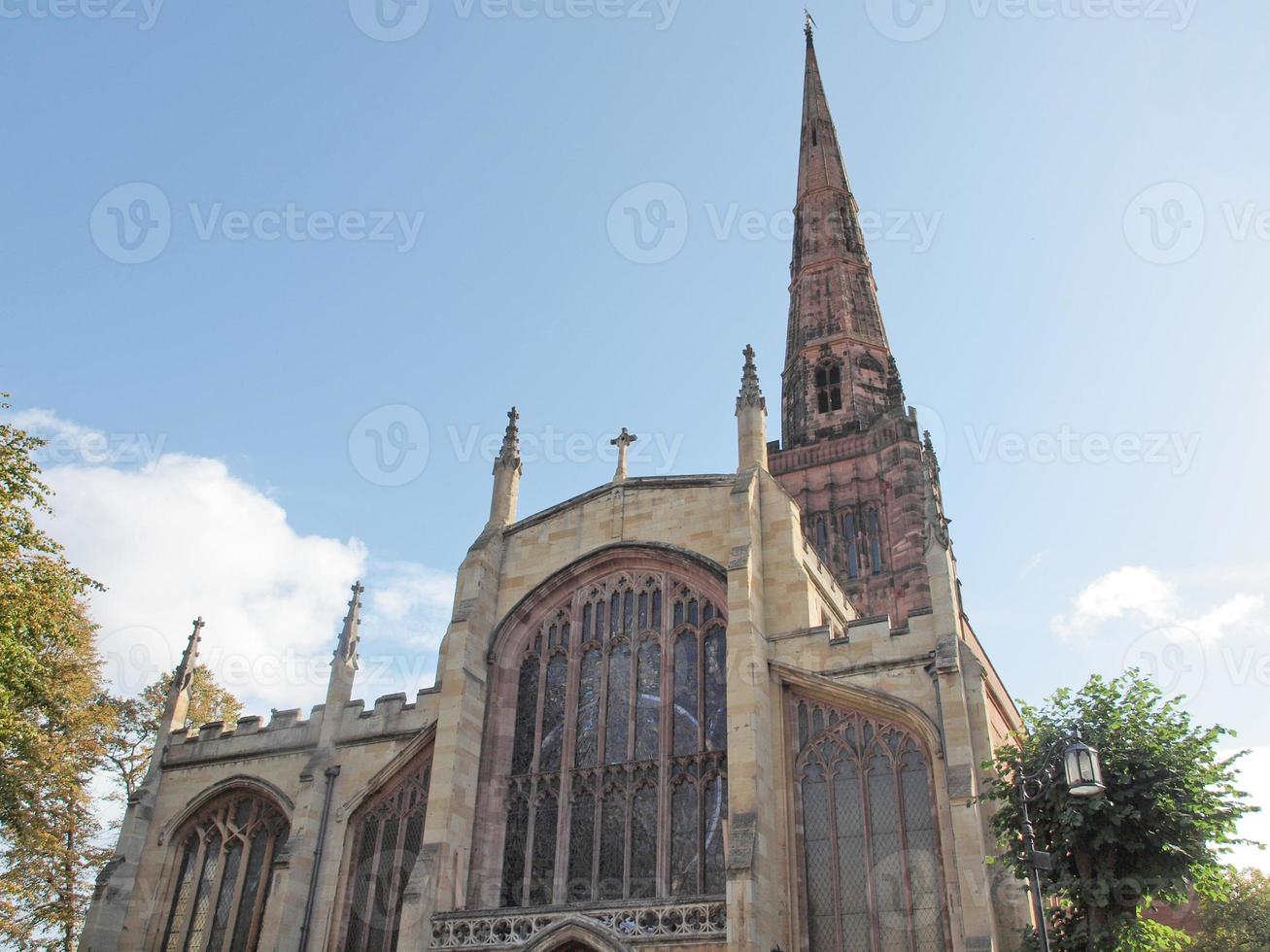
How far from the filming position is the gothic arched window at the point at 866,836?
54.0ft

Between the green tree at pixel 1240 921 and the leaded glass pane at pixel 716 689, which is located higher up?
the leaded glass pane at pixel 716 689

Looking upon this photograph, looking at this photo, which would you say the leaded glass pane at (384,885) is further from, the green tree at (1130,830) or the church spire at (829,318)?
the church spire at (829,318)

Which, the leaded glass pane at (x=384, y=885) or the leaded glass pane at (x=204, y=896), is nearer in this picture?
the leaded glass pane at (x=384, y=885)

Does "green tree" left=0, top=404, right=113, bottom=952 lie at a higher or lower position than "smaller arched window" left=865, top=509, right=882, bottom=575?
lower

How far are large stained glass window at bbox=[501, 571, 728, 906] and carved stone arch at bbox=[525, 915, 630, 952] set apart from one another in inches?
62.8

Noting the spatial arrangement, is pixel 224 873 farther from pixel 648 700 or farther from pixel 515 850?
pixel 648 700

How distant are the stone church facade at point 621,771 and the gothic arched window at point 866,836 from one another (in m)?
0.04

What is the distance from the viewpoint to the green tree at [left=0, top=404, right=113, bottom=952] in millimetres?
18609

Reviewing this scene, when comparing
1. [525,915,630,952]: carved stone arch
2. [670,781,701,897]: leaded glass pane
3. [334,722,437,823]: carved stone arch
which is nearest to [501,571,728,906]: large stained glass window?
[670,781,701,897]: leaded glass pane

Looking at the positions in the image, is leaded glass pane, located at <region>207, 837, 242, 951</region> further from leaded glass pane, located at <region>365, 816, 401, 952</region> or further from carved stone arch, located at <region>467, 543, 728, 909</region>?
carved stone arch, located at <region>467, 543, 728, 909</region>

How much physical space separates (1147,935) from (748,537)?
9212 mm

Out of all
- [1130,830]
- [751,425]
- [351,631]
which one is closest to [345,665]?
[351,631]

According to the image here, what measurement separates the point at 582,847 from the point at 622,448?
876cm

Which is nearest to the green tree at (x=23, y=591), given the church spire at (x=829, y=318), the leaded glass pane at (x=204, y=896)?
the leaded glass pane at (x=204, y=896)
